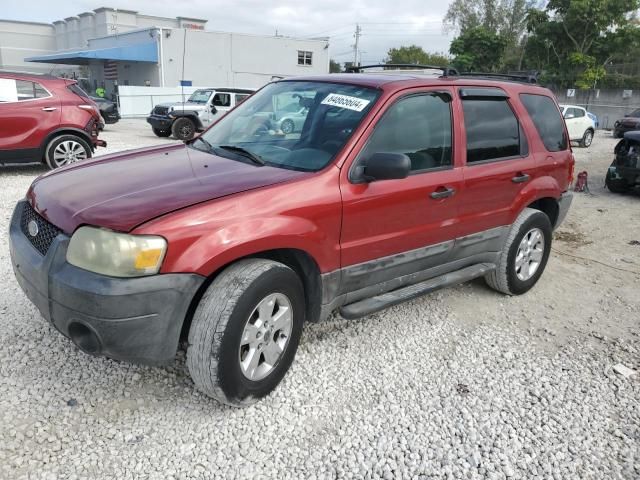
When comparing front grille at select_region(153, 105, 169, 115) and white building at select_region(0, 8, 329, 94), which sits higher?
white building at select_region(0, 8, 329, 94)

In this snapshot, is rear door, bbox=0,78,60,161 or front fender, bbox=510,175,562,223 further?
rear door, bbox=0,78,60,161

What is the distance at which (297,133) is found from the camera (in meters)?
3.45

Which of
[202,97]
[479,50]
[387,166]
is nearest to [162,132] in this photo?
[202,97]

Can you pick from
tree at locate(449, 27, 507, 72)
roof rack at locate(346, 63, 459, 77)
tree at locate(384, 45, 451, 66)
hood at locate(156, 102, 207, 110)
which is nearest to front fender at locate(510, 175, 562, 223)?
roof rack at locate(346, 63, 459, 77)

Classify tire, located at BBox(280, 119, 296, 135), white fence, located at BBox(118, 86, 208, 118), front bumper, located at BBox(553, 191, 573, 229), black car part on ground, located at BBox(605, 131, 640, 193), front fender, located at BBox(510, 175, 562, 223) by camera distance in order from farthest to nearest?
white fence, located at BBox(118, 86, 208, 118), black car part on ground, located at BBox(605, 131, 640, 193), front bumper, located at BBox(553, 191, 573, 229), front fender, located at BBox(510, 175, 562, 223), tire, located at BBox(280, 119, 296, 135)

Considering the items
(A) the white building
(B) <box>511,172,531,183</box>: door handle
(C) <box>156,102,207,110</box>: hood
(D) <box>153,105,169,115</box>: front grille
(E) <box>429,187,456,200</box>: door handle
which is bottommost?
(E) <box>429,187,456,200</box>: door handle

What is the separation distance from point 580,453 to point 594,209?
670 centimetres

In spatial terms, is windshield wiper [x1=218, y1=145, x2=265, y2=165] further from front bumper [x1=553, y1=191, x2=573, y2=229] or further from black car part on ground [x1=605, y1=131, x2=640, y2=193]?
black car part on ground [x1=605, y1=131, x2=640, y2=193]

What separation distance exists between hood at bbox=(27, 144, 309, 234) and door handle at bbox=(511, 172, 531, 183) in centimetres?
200

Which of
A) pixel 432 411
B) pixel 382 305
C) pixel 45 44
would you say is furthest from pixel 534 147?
pixel 45 44

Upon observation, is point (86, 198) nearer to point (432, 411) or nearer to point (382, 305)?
point (382, 305)

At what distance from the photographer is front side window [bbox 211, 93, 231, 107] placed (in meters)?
16.8

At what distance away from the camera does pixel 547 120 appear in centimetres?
465

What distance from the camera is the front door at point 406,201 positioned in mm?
3188
